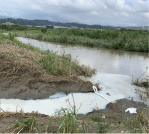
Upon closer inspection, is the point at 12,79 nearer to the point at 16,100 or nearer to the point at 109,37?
the point at 16,100

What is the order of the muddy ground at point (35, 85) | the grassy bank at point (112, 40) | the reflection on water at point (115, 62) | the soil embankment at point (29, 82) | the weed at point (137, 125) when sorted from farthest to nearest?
1. the grassy bank at point (112, 40)
2. the reflection on water at point (115, 62)
3. the soil embankment at point (29, 82)
4. the muddy ground at point (35, 85)
5. the weed at point (137, 125)

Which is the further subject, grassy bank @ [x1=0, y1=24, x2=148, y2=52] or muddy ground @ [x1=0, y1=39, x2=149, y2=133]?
grassy bank @ [x1=0, y1=24, x2=148, y2=52]

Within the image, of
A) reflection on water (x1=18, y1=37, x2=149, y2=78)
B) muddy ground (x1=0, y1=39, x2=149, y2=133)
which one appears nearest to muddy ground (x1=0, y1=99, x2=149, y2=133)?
muddy ground (x1=0, y1=39, x2=149, y2=133)

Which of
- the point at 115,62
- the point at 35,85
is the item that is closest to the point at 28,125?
the point at 35,85

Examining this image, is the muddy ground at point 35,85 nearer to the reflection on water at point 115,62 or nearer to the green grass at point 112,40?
the reflection on water at point 115,62

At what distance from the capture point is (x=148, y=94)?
6340mm

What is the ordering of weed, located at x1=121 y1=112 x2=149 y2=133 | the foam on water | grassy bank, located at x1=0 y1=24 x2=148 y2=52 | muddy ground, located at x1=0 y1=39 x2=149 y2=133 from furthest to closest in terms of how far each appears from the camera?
grassy bank, located at x1=0 y1=24 x2=148 y2=52
muddy ground, located at x1=0 y1=39 x2=149 y2=133
the foam on water
weed, located at x1=121 y1=112 x2=149 y2=133

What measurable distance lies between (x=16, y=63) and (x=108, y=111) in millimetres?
2972

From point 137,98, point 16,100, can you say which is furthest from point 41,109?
point 137,98

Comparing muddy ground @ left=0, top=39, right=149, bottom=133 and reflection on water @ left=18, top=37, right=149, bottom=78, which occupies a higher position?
muddy ground @ left=0, top=39, right=149, bottom=133

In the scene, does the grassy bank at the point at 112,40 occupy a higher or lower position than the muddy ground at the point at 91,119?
higher

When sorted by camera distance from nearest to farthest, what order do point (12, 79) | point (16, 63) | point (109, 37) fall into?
point (12, 79) → point (16, 63) → point (109, 37)

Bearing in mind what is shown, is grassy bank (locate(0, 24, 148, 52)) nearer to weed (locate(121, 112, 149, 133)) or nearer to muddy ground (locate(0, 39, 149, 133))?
muddy ground (locate(0, 39, 149, 133))

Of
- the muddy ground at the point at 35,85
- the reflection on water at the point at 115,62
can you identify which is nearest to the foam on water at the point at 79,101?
the muddy ground at the point at 35,85
